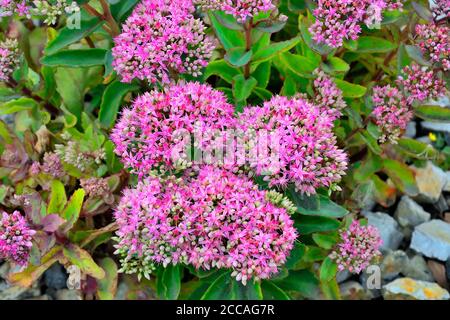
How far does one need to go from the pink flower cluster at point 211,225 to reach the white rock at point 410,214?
3.95 ft

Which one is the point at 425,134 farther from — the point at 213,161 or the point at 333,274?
the point at 213,161

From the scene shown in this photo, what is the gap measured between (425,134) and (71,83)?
180 cm

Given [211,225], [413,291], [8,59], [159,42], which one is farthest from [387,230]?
[8,59]

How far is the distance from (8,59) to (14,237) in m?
0.71

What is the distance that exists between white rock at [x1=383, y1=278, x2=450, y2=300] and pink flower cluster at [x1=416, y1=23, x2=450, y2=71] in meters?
0.96

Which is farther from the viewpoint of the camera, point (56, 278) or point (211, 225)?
point (56, 278)

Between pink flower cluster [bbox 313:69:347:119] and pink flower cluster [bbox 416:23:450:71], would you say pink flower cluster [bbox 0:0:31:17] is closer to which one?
pink flower cluster [bbox 313:69:347:119]

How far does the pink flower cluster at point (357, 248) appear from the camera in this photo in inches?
77.0

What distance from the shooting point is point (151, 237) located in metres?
1.63

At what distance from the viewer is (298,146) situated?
1.69 metres

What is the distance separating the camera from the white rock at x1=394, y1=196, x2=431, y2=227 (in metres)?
2.68

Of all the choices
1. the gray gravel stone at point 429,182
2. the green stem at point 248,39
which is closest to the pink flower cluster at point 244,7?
the green stem at point 248,39

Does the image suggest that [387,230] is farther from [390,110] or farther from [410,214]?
[390,110]

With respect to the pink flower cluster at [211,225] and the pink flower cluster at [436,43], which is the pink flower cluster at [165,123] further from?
the pink flower cluster at [436,43]
